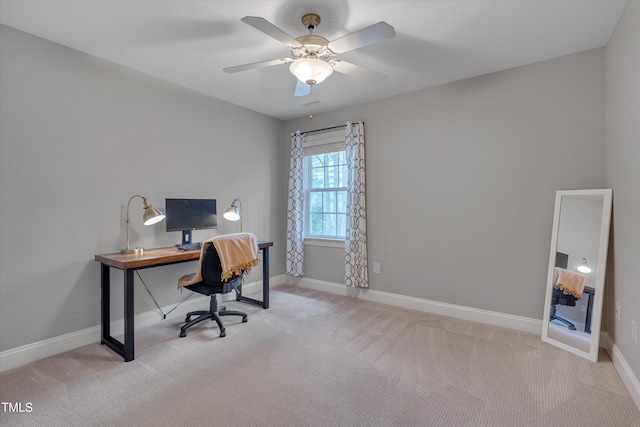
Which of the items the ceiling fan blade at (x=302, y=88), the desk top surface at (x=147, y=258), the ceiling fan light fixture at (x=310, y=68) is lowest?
the desk top surface at (x=147, y=258)

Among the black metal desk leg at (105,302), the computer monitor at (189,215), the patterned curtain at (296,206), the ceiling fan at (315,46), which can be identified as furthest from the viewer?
the patterned curtain at (296,206)

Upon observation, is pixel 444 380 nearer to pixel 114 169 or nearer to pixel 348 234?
pixel 348 234

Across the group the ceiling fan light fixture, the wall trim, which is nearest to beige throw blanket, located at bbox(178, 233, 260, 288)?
the wall trim

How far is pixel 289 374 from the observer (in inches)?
82.5

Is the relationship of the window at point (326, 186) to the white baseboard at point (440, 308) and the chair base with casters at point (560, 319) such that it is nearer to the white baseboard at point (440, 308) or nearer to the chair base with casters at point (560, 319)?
the white baseboard at point (440, 308)

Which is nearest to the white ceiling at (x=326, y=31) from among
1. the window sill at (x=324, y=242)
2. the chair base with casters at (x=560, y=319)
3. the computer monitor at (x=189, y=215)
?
the computer monitor at (x=189, y=215)

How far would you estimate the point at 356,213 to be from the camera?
3.72m

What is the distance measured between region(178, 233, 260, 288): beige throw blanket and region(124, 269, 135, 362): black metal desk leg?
1.54 ft

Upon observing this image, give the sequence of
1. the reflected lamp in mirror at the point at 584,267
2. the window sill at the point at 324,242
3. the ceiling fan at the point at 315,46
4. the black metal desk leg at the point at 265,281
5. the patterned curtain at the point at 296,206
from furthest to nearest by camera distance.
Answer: the patterned curtain at the point at 296,206 < the window sill at the point at 324,242 < the black metal desk leg at the point at 265,281 < the reflected lamp in mirror at the point at 584,267 < the ceiling fan at the point at 315,46

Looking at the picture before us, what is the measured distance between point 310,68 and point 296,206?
2494 millimetres

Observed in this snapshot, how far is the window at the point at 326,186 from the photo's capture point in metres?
4.07

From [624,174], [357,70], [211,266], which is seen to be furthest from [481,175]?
[211,266]

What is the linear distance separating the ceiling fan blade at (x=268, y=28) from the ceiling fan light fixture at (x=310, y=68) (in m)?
0.12

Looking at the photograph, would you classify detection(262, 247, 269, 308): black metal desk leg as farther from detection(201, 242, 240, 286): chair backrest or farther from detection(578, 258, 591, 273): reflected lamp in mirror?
detection(578, 258, 591, 273): reflected lamp in mirror
